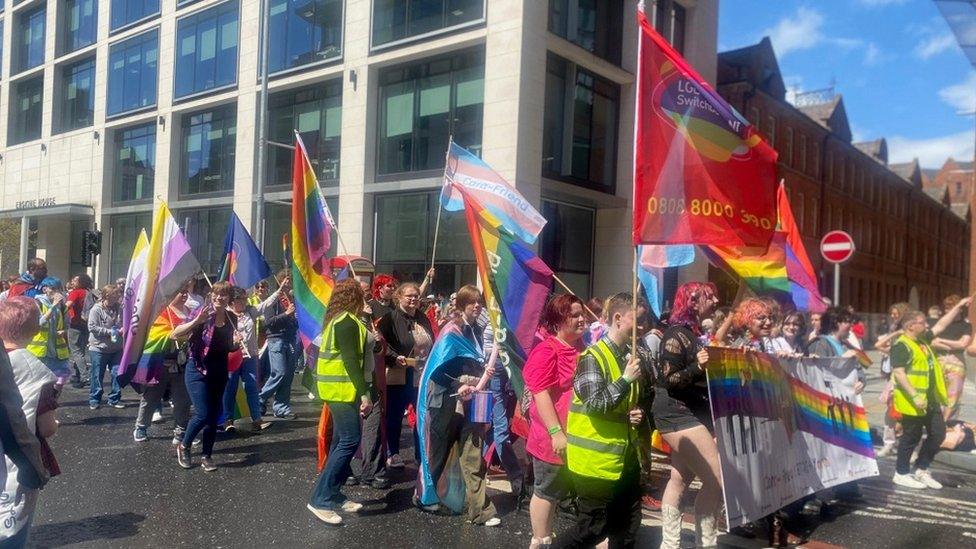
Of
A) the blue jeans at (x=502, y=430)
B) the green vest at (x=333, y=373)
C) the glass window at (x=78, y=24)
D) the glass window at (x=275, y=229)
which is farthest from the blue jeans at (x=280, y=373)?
the glass window at (x=78, y=24)

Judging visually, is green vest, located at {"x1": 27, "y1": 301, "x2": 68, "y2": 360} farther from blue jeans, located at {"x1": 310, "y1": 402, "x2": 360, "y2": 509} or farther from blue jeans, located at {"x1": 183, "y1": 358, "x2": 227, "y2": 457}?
blue jeans, located at {"x1": 310, "y1": 402, "x2": 360, "y2": 509}

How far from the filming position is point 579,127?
1847 cm

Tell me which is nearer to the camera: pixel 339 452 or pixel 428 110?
pixel 339 452

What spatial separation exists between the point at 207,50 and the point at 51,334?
Result: 57.8ft

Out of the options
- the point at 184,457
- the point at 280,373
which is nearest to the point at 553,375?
the point at 184,457

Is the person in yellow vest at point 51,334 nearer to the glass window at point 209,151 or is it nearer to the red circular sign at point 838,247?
the red circular sign at point 838,247

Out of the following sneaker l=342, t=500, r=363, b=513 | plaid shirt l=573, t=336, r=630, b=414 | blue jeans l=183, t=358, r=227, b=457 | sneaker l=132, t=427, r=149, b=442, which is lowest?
sneaker l=132, t=427, r=149, b=442

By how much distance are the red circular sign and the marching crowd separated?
2695 mm

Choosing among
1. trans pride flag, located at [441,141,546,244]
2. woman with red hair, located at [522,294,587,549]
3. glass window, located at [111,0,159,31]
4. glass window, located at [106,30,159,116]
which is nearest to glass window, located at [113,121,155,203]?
glass window, located at [106,30,159,116]

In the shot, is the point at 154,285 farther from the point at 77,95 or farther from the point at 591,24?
the point at 77,95

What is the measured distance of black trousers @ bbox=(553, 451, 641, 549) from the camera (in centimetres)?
378

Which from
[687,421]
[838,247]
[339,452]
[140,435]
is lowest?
[140,435]

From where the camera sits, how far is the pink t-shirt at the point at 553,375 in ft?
13.8

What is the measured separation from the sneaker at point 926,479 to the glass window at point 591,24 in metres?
12.6
